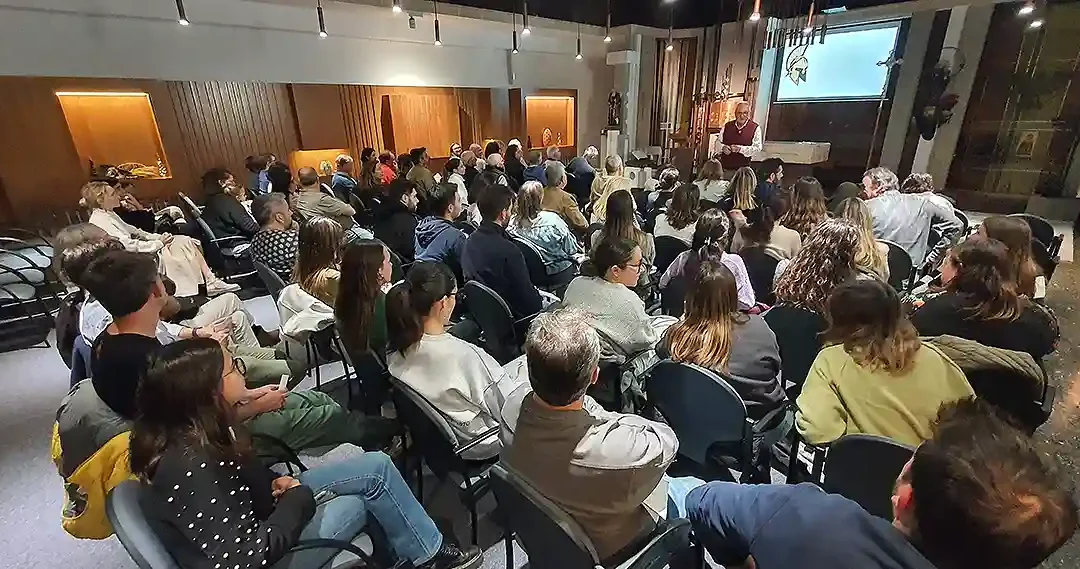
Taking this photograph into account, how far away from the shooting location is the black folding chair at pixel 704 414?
69.0 inches

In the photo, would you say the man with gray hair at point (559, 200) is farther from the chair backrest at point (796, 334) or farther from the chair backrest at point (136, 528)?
the chair backrest at point (136, 528)

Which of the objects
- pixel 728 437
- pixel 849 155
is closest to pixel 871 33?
pixel 849 155

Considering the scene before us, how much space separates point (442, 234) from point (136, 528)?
279 centimetres

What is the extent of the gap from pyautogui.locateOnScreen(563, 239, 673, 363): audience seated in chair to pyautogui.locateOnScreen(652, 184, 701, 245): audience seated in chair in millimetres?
1606

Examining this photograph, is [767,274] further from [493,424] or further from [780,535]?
[780,535]

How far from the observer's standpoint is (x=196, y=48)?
5.64m

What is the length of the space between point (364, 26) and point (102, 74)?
3.14 meters

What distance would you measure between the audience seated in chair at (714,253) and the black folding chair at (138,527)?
2563 mm

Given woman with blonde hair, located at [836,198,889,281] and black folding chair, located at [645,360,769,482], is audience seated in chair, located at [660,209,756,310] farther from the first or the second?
black folding chair, located at [645,360,769,482]

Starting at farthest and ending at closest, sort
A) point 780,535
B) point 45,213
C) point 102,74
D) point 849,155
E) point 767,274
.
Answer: point 849,155, point 45,213, point 102,74, point 767,274, point 780,535

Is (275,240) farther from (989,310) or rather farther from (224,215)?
(989,310)

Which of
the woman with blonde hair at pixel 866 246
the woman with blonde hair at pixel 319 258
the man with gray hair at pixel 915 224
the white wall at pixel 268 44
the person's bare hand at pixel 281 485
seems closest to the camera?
the person's bare hand at pixel 281 485

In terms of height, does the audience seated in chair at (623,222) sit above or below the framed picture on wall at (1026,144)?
below

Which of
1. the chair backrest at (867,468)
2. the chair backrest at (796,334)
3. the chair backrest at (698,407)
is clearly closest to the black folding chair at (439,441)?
the chair backrest at (698,407)
